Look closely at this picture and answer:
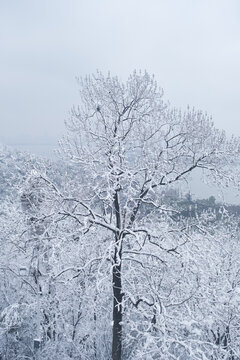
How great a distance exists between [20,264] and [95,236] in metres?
6.40

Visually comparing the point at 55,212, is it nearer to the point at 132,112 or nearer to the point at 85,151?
the point at 85,151

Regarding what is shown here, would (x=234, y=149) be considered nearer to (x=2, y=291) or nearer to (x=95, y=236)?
(x=95, y=236)

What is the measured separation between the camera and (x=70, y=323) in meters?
11.7

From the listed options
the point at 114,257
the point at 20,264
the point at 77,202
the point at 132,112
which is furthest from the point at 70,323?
the point at 132,112

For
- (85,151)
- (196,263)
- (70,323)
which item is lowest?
(70,323)

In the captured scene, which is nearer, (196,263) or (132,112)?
(196,263)

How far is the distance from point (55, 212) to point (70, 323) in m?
6.32

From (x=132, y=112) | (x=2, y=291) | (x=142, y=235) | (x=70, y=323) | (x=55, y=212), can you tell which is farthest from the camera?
(x=2, y=291)

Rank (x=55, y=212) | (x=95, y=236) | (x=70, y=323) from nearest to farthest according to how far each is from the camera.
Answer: (x=55, y=212), (x=95, y=236), (x=70, y=323)

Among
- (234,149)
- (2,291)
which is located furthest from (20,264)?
(234,149)

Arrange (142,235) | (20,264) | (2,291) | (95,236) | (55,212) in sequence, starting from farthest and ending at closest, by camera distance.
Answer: (2,291) < (20,264) < (95,236) < (142,235) < (55,212)

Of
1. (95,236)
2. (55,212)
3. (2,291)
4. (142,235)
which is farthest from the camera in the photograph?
(2,291)

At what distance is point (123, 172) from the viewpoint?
7.74 metres

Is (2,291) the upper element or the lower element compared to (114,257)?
lower
